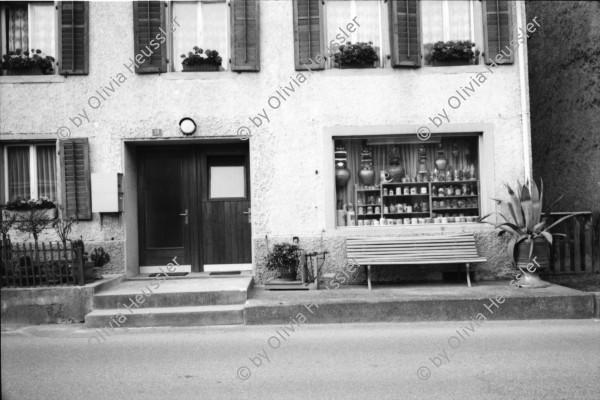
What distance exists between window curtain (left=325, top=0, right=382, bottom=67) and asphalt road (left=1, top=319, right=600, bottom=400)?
5513 millimetres

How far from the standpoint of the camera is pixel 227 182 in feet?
36.0

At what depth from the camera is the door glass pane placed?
10.9m

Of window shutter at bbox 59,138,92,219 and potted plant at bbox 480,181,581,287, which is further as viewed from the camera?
window shutter at bbox 59,138,92,219

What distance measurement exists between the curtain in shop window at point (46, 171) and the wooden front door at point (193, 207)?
158cm

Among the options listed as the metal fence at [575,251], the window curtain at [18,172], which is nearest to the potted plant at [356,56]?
the metal fence at [575,251]

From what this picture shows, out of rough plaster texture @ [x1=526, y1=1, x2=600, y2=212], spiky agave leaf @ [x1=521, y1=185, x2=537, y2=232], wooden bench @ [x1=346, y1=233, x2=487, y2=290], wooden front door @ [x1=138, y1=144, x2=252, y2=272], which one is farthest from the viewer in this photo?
rough plaster texture @ [x1=526, y1=1, x2=600, y2=212]

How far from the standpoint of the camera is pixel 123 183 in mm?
10164

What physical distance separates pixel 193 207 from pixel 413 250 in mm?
4343

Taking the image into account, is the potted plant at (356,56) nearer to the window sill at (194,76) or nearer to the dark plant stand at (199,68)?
the window sill at (194,76)

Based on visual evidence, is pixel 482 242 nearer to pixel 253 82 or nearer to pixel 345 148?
pixel 345 148

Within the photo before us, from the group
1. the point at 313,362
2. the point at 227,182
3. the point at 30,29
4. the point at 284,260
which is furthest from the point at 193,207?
the point at 313,362

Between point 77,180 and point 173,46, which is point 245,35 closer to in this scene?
point 173,46

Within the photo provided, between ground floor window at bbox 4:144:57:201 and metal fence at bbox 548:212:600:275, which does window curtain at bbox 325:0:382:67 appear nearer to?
metal fence at bbox 548:212:600:275

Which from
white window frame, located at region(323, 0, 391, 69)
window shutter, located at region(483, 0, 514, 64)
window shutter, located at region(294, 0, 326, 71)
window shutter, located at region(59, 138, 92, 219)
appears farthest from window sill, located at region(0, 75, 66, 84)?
window shutter, located at region(483, 0, 514, 64)
